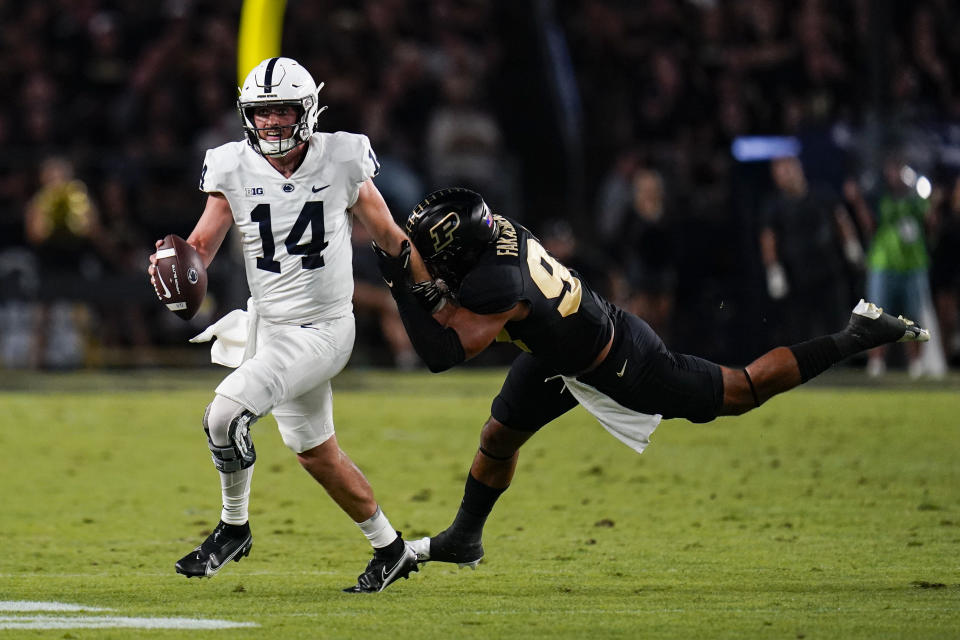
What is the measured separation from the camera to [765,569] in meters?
6.31

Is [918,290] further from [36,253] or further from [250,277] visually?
[250,277]

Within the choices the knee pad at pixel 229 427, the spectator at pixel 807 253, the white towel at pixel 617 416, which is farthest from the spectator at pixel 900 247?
the knee pad at pixel 229 427

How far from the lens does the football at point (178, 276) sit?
5.77m

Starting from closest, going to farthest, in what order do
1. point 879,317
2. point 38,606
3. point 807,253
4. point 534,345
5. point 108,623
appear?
1. point 108,623
2. point 38,606
3. point 534,345
4. point 879,317
5. point 807,253

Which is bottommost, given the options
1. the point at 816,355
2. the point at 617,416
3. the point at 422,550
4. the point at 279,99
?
the point at 422,550

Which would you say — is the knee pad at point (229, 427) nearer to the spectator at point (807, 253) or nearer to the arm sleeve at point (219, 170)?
the arm sleeve at point (219, 170)

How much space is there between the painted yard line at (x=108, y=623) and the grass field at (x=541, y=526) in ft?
0.10

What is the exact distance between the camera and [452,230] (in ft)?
19.0

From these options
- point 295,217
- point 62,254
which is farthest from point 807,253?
point 295,217

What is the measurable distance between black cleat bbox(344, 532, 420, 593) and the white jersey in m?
0.94

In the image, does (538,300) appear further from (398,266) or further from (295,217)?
(295,217)

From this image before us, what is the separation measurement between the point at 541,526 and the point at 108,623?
9.03ft

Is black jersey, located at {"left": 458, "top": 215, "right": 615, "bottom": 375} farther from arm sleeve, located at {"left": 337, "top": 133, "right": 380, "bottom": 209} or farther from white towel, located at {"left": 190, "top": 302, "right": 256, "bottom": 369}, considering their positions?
white towel, located at {"left": 190, "top": 302, "right": 256, "bottom": 369}

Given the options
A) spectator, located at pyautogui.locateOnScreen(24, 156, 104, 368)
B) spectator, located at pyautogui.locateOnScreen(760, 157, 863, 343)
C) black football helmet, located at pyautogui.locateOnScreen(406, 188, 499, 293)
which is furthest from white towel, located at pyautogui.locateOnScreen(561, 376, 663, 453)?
spectator, located at pyautogui.locateOnScreen(24, 156, 104, 368)
